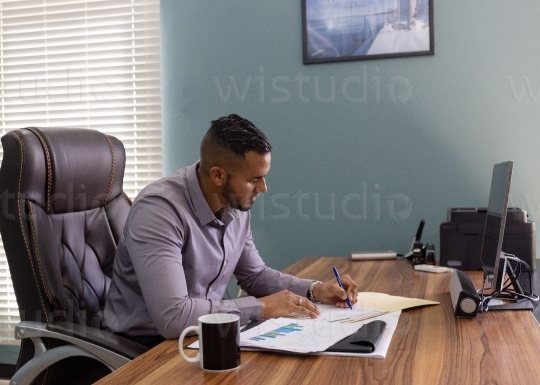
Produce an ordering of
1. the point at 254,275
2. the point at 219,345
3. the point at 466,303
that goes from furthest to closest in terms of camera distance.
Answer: the point at 254,275, the point at 466,303, the point at 219,345

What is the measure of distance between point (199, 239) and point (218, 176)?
0.59ft

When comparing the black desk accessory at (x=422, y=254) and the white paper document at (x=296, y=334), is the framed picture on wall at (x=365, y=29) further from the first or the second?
the white paper document at (x=296, y=334)

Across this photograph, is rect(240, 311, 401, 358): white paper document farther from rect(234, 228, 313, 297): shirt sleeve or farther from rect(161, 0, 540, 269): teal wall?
rect(161, 0, 540, 269): teal wall

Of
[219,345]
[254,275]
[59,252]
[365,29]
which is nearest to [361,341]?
[219,345]

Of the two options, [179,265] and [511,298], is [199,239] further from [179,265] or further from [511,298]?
[511,298]

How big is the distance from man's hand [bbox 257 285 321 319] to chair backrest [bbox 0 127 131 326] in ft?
1.82

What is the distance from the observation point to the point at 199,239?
1679 millimetres

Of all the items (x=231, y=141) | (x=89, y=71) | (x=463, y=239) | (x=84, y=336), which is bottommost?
(x=84, y=336)

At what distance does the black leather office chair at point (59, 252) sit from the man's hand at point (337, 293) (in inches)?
19.0

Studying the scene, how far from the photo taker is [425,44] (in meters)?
2.58

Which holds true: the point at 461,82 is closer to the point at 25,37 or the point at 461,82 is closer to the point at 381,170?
the point at 381,170

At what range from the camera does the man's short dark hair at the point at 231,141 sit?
1.66 metres

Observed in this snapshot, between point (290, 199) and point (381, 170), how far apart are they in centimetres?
42

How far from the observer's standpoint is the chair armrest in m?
1.45
